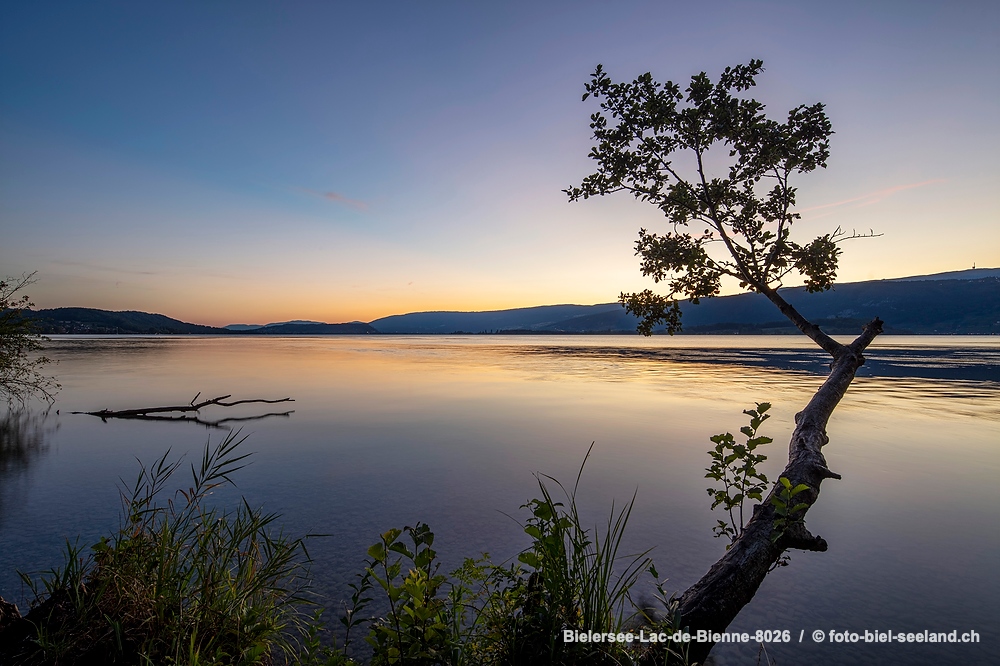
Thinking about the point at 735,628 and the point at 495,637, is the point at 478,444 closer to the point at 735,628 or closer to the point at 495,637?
the point at 735,628

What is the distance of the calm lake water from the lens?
591 centimetres

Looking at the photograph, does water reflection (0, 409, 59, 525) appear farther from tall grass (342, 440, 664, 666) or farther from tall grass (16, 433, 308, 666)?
tall grass (342, 440, 664, 666)

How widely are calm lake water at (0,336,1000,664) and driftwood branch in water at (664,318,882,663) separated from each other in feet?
2.72

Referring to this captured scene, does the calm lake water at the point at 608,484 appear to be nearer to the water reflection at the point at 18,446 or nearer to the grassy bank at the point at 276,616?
the water reflection at the point at 18,446

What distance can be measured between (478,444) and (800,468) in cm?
959

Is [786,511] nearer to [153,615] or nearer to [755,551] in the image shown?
[755,551]

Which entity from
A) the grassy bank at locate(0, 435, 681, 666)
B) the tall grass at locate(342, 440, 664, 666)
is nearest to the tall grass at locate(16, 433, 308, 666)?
the grassy bank at locate(0, 435, 681, 666)

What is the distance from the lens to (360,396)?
25547mm

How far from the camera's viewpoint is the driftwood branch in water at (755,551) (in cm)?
423

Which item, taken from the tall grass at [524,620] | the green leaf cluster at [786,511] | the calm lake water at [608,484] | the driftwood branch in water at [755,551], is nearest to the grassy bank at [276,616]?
the tall grass at [524,620]

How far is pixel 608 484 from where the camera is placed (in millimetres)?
10727

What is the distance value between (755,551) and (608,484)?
230 inches

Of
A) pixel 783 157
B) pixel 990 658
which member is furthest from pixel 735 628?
pixel 783 157

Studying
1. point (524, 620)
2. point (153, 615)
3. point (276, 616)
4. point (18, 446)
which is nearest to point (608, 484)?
point (276, 616)
